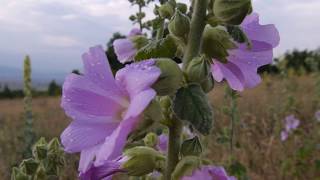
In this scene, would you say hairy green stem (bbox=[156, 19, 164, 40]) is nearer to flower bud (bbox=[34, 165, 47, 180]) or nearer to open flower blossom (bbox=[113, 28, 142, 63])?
open flower blossom (bbox=[113, 28, 142, 63])

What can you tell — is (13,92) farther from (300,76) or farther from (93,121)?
(93,121)

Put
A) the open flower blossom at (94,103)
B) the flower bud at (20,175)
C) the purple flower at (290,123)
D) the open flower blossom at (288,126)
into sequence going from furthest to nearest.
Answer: the purple flower at (290,123) < the open flower blossom at (288,126) < the flower bud at (20,175) < the open flower blossom at (94,103)

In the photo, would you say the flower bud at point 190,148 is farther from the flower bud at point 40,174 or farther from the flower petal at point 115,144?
the flower bud at point 40,174

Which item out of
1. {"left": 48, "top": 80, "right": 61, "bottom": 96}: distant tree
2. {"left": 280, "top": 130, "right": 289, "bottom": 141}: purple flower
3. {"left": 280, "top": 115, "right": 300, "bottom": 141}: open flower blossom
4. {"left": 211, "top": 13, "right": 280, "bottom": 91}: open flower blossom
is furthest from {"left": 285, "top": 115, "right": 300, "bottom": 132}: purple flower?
{"left": 48, "top": 80, "right": 61, "bottom": 96}: distant tree

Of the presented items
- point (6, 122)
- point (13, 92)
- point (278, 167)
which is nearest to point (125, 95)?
point (278, 167)

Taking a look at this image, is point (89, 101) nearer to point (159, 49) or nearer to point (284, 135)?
point (159, 49)

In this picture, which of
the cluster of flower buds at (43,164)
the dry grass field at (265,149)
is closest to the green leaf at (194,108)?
the cluster of flower buds at (43,164)
